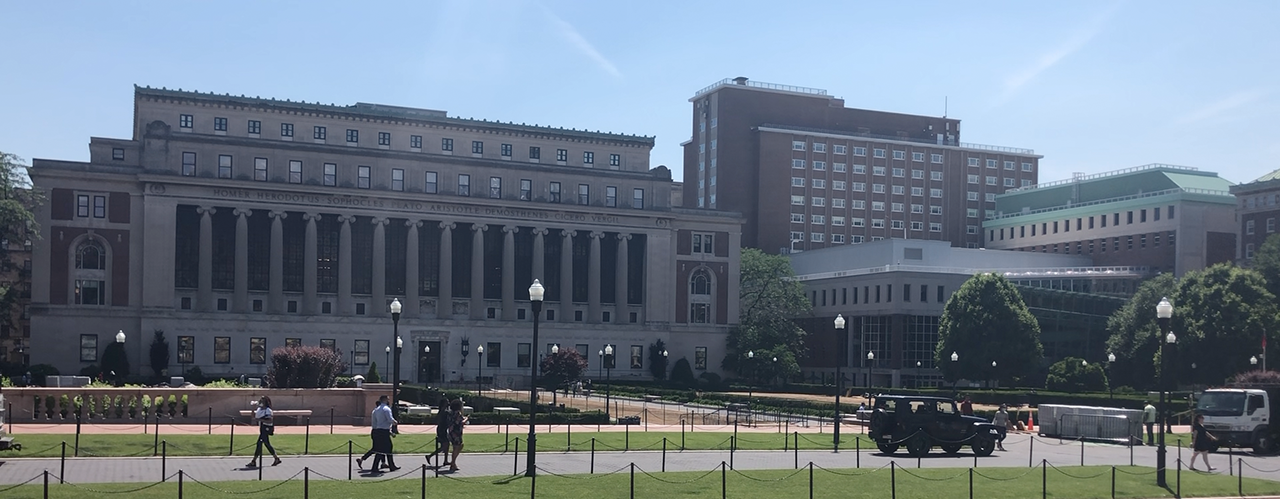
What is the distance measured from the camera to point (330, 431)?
160 feet

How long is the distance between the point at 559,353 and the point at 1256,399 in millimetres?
56148

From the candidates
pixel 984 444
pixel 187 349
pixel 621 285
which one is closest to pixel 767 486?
pixel 984 444

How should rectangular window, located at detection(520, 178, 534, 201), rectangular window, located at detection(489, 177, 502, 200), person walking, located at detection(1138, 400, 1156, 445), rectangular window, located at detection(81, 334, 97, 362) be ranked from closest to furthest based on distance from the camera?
person walking, located at detection(1138, 400, 1156, 445) → rectangular window, located at detection(81, 334, 97, 362) → rectangular window, located at detection(489, 177, 502, 200) → rectangular window, located at detection(520, 178, 534, 201)

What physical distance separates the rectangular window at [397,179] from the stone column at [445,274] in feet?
17.0

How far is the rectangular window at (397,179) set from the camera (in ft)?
Answer: 383

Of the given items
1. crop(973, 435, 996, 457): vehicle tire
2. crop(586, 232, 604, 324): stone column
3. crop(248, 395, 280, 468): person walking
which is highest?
crop(586, 232, 604, 324): stone column

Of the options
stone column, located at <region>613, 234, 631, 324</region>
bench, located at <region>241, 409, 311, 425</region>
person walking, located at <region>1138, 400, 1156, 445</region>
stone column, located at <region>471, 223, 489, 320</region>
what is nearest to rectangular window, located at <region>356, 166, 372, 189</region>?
stone column, located at <region>471, 223, 489, 320</region>

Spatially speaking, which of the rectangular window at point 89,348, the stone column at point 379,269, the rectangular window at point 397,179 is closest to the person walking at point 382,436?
the rectangular window at point 89,348

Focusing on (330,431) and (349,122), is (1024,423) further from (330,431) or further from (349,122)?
(349,122)

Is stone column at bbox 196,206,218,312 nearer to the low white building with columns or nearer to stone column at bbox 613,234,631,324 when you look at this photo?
the low white building with columns

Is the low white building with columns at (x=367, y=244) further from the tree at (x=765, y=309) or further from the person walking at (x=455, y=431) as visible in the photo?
the person walking at (x=455, y=431)

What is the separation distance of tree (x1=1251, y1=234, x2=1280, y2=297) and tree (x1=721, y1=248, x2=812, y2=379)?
4236 centimetres

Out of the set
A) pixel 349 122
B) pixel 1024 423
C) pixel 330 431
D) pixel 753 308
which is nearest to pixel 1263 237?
pixel 753 308

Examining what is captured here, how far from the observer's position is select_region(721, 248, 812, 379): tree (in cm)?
12544
